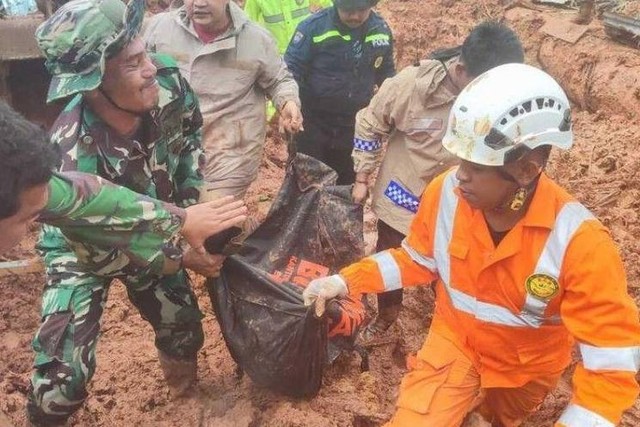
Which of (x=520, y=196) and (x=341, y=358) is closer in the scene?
(x=520, y=196)

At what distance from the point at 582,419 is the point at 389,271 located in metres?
0.91

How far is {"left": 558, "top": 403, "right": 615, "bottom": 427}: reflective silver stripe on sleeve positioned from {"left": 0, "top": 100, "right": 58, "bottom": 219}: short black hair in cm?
174

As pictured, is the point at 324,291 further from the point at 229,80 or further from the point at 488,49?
the point at 229,80

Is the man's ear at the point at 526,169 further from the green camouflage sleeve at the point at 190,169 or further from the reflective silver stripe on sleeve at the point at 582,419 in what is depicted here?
the green camouflage sleeve at the point at 190,169

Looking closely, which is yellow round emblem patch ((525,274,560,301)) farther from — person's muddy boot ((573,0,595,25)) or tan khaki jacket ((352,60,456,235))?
person's muddy boot ((573,0,595,25))

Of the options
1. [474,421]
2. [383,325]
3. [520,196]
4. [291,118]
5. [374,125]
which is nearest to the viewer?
[520,196]

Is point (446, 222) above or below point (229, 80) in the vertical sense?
above

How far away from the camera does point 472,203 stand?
263cm

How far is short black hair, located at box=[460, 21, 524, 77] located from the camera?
338 cm

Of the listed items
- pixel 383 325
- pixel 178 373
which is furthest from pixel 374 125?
pixel 178 373

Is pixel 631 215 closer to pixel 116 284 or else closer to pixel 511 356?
pixel 511 356

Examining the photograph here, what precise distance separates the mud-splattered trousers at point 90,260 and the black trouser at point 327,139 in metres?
1.87

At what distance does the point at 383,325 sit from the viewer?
4.41m

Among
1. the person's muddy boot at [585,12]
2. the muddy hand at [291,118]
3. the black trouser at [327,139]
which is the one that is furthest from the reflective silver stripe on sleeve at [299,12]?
the person's muddy boot at [585,12]
